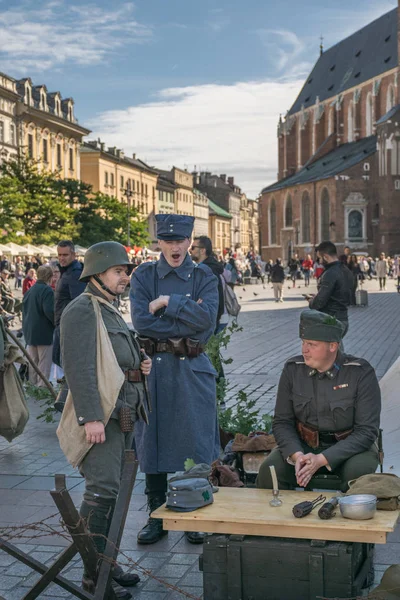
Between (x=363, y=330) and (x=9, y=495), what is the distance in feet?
44.5

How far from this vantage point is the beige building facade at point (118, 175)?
80.2m

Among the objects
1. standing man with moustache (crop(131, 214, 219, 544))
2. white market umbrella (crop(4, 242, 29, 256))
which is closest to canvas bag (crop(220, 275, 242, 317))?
standing man with moustache (crop(131, 214, 219, 544))

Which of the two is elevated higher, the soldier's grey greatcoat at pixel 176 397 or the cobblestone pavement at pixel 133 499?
the soldier's grey greatcoat at pixel 176 397

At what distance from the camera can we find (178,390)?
17.2 feet

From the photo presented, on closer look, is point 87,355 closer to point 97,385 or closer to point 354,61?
point 97,385

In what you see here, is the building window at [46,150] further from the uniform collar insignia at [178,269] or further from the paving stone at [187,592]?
the paving stone at [187,592]

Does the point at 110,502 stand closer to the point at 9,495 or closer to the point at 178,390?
the point at 178,390

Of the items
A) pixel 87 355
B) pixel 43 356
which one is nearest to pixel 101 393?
pixel 87 355

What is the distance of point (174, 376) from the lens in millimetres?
5266

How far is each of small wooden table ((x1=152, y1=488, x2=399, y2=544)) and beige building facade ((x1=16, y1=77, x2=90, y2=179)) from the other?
2271 inches

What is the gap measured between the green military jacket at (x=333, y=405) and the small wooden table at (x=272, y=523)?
0.70 meters

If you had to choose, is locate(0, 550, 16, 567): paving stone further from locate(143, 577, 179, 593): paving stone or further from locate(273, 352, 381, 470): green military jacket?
locate(273, 352, 381, 470): green military jacket


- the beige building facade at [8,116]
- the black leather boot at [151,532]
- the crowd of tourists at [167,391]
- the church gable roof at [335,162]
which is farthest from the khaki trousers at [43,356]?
the church gable roof at [335,162]

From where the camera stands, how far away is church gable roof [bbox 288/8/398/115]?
80.5 meters
